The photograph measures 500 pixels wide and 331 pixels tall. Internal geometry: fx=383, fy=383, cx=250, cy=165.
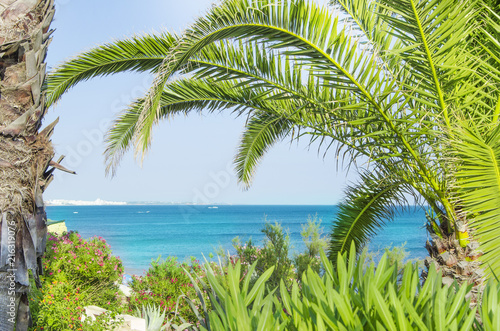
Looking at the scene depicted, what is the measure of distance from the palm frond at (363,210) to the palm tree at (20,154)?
3760mm

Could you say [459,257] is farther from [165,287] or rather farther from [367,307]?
[165,287]

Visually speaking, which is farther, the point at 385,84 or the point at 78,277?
the point at 78,277

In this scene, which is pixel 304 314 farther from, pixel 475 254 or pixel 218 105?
pixel 218 105

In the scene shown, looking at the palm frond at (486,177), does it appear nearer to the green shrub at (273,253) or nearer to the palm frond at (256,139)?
the palm frond at (256,139)

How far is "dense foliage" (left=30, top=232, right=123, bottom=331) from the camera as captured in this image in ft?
16.1

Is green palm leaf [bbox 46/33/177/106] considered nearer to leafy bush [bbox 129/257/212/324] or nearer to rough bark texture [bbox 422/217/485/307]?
leafy bush [bbox 129/257/212/324]

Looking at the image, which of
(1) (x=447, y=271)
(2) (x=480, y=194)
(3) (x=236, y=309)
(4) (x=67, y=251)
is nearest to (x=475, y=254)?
(1) (x=447, y=271)

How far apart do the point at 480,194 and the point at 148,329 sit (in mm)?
3459

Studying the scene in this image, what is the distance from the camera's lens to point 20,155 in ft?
9.49

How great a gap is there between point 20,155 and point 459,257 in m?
4.10

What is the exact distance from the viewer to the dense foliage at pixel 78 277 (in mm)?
4902

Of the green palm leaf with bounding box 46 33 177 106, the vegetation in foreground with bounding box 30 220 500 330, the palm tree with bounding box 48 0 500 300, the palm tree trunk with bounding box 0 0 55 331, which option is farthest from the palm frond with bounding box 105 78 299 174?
the palm tree trunk with bounding box 0 0 55 331

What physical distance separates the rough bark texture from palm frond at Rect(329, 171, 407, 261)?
123 centimetres

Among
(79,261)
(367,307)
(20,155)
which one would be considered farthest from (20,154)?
(79,261)
